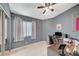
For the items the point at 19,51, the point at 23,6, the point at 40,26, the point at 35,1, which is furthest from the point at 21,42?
the point at 35,1

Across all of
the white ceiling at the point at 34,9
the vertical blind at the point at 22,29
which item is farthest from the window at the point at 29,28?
the white ceiling at the point at 34,9

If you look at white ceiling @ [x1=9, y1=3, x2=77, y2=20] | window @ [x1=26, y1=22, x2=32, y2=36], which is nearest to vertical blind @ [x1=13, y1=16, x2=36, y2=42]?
window @ [x1=26, y1=22, x2=32, y2=36]

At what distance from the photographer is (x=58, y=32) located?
197cm

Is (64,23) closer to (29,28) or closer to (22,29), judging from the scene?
(29,28)

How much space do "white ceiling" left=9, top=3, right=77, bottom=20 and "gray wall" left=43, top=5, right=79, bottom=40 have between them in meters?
0.07

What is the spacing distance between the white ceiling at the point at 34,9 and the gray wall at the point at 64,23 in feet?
0.22

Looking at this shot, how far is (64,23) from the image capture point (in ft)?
6.45

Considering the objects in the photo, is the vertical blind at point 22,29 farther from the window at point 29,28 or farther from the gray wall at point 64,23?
the gray wall at point 64,23

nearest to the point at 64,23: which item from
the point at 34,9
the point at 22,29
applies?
the point at 34,9

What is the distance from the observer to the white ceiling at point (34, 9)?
193 centimetres

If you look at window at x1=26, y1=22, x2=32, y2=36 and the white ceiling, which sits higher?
the white ceiling

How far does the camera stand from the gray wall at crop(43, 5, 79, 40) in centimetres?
193

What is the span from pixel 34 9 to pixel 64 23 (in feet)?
1.78

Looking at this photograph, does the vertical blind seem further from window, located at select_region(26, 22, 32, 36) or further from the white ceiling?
the white ceiling
